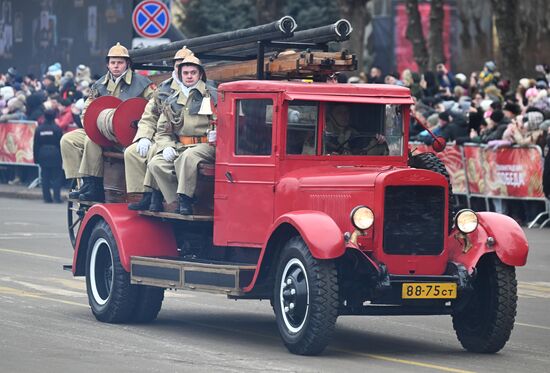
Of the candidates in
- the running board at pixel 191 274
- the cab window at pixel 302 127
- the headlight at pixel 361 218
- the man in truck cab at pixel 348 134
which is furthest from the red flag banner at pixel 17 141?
the headlight at pixel 361 218

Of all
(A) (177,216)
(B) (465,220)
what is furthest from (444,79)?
(B) (465,220)

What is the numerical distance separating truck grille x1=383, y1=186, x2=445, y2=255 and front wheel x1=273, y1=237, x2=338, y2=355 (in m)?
0.66

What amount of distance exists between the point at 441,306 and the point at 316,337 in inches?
42.6

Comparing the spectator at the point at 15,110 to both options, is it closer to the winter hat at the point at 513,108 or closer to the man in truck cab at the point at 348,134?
the winter hat at the point at 513,108

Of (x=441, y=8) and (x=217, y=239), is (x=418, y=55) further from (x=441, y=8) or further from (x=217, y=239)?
(x=217, y=239)

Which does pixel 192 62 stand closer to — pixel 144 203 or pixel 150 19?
pixel 144 203

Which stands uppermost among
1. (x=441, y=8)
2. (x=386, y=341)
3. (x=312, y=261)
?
(x=441, y=8)

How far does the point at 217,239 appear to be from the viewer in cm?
1376

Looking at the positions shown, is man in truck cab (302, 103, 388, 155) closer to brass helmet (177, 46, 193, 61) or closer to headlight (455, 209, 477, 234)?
headlight (455, 209, 477, 234)

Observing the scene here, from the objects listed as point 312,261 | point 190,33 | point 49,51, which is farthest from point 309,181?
point 190,33

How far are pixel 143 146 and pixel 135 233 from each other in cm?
78

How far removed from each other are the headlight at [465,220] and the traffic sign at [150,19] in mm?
16213

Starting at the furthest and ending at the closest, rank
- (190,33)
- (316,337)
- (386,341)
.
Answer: (190,33) < (386,341) < (316,337)

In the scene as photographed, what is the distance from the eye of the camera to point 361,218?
1231 cm
